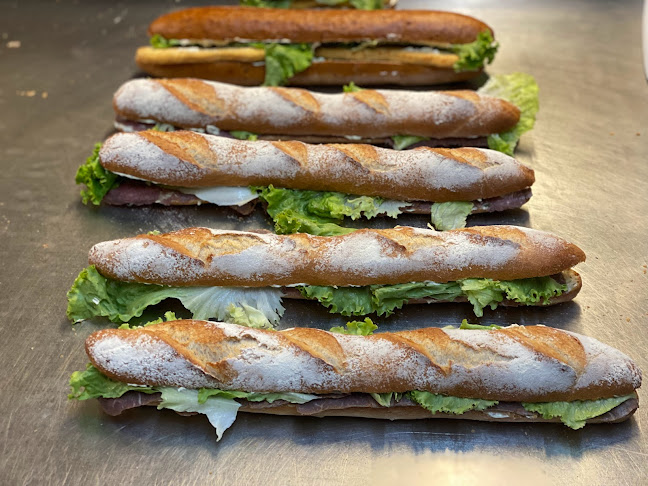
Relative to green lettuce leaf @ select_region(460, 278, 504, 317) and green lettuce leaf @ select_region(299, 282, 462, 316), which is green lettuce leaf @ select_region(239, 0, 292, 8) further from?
green lettuce leaf @ select_region(460, 278, 504, 317)

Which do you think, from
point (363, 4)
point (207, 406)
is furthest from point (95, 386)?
point (363, 4)

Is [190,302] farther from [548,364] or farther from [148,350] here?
[548,364]

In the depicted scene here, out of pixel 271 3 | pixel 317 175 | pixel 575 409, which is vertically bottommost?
pixel 575 409

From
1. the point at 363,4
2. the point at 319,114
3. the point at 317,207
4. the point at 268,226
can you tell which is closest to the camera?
the point at 317,207

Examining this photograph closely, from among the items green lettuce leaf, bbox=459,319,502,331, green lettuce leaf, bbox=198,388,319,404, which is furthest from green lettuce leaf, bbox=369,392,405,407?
green lettuce leaf, bbox=459,319,502,331

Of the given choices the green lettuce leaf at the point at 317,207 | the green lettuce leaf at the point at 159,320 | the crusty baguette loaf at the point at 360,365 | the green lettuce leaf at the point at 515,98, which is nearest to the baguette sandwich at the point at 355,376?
the crusty baguette loaf at the point at 360,365

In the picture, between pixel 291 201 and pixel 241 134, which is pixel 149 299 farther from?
pixel 241 134

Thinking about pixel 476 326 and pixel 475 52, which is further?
pixel 475 52

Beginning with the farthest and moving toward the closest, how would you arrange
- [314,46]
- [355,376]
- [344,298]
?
[314,46] → [344,298] → [355,376]

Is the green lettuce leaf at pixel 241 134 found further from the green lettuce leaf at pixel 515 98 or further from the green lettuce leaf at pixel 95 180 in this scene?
the green lettuce leaf at pixel 515 98
